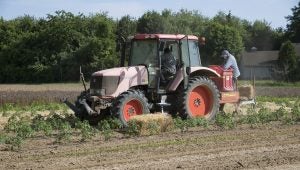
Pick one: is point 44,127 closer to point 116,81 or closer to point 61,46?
point 116,81

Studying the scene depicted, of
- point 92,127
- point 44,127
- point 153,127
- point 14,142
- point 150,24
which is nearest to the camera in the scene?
point 14,142

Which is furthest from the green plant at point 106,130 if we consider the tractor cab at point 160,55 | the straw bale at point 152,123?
the tractor cab at point 160,55

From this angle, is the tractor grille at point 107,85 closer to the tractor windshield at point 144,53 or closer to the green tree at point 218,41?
the tractor windshield at point 144,53

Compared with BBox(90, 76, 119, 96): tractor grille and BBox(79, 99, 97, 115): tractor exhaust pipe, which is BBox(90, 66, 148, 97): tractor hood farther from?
BBox(79, 99, 97, 115): tractor exhaust pipe

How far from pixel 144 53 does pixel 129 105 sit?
1608 millimetres

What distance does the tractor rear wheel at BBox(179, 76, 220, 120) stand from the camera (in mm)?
12719

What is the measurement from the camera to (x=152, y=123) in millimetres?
10727

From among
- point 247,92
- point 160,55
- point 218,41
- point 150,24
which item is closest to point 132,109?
point 160,55

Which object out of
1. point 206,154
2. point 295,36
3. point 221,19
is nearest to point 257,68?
point 295,36

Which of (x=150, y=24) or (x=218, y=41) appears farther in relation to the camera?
(x=218, y=41)

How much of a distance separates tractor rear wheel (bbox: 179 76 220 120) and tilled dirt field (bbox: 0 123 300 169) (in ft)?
6.36

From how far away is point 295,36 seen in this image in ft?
224

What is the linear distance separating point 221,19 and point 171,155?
73.2 m

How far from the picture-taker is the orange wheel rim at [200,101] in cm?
1309
